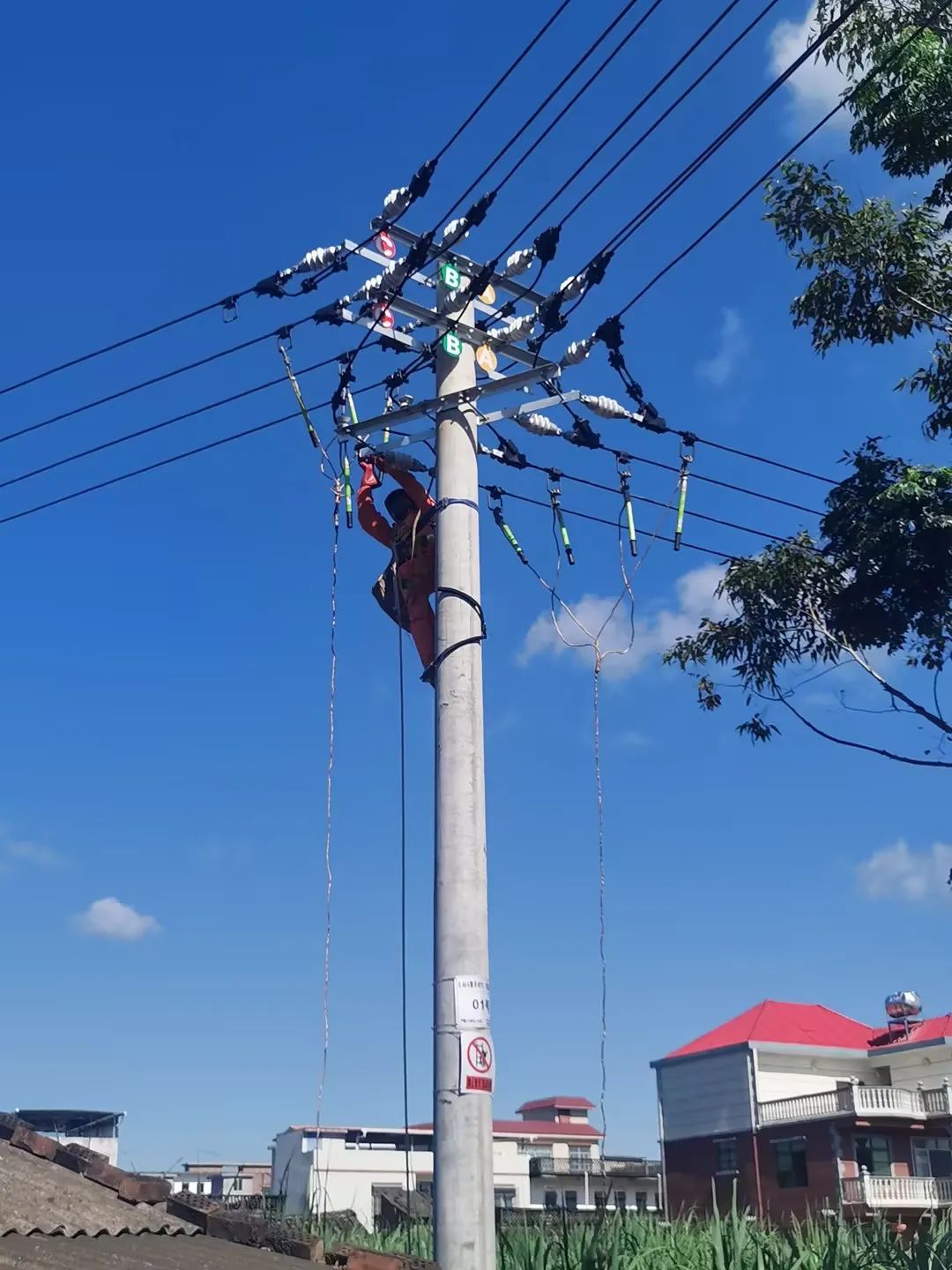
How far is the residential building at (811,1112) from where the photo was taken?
120ft

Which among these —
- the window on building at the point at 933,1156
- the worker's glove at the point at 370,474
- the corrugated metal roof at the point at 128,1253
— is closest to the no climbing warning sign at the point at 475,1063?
the corrugated metal roof at the point at 128,1253

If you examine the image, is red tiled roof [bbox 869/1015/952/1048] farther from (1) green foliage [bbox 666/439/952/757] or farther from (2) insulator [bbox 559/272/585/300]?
(2) insulator [bbox 559/272/585/300]

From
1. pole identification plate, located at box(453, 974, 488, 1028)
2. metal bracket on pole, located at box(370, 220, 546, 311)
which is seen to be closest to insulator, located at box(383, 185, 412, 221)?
metal bracket on pole, located at box(370, 220, 546, 311)

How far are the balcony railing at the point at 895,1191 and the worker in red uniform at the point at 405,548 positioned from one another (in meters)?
30.5

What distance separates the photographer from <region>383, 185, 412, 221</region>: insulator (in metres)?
10.2

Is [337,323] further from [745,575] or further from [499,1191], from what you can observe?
[499,1191]

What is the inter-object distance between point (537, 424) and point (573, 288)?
3.39 ft

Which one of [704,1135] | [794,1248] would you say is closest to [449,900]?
[794,1248]

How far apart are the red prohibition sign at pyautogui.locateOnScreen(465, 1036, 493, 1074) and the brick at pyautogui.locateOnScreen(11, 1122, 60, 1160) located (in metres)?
4.47

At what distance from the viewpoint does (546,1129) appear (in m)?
64.1

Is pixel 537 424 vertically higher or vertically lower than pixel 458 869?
higher

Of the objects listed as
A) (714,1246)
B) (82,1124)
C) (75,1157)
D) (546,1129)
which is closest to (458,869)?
(714,1246)

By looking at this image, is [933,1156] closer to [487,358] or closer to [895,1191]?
[895,1191]

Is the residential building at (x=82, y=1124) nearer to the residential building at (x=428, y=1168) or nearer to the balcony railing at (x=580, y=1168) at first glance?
the residential building at (x=428, y=1168)
